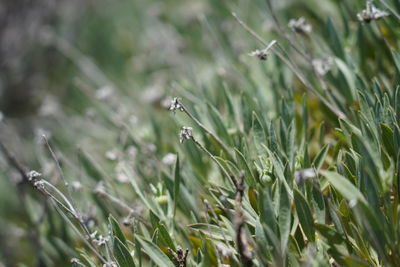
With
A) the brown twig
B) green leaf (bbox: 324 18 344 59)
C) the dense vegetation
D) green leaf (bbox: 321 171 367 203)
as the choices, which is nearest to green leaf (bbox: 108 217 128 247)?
the dense vegetation

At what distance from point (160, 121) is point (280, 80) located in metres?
0.71

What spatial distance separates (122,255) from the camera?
1.10 m

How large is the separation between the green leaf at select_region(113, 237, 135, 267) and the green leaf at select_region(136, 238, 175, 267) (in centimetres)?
5

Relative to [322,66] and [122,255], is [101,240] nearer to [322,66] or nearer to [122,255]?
[122,255]

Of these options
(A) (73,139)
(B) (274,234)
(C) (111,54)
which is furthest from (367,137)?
(C) (111,54)

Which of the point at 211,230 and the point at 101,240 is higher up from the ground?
the point at 101,240

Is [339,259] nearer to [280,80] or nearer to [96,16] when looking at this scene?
[280,80]

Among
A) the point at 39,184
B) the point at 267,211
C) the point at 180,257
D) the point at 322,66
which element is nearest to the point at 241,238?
the point at 267,211

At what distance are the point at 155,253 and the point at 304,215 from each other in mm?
340

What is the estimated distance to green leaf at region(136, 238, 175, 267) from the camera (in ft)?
A: 3.48

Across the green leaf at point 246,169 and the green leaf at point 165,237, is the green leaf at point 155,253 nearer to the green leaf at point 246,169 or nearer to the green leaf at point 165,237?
the green leaf at point 165,237

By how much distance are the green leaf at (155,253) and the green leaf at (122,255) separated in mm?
49

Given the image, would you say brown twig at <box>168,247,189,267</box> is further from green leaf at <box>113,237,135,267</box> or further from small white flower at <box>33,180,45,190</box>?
small white flower at <box>33,180,45,190</box>

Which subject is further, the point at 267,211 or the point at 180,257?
the point at 180,257
